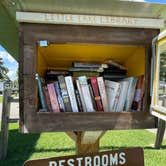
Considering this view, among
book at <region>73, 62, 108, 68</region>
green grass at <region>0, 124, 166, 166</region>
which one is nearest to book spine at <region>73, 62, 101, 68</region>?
book at <region>73, 62, 108, 68</region>

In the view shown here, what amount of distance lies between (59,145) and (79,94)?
3.05m

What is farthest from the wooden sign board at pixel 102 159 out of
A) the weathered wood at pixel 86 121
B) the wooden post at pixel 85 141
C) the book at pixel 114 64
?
the book at pixel 114 64

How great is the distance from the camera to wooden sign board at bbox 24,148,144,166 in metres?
0.90

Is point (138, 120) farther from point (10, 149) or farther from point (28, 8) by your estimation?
point (10, 149)

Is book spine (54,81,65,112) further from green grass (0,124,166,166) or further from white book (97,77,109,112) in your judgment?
green grass (0,124,166,166)

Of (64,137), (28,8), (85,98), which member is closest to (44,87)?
(85,98)

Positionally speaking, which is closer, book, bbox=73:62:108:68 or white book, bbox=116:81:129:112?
white book, bbox=116:81:129:112

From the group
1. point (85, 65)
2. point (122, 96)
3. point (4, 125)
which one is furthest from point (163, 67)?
point (4, 125)

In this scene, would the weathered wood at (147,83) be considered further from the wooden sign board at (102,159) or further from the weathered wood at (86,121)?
the wooden sign board at (102,159)

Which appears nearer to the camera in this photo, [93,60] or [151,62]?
[151,62]

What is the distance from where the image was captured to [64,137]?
4.47 metres

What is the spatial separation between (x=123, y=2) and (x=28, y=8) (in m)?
0.31

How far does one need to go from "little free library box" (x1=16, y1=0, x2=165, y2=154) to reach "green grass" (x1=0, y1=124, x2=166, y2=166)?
2.35 m

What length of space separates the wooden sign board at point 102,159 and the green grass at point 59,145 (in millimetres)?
2350
